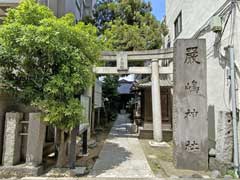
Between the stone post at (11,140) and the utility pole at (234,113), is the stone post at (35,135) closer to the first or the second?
the stone post at (11,140)

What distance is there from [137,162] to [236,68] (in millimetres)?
4448

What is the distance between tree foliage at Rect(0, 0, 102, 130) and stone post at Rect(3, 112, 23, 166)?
617mm

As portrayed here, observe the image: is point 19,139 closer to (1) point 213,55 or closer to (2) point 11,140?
(2) point 11,140

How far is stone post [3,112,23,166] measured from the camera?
6.33m

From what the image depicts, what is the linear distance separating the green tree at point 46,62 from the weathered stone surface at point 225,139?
4.21 meters

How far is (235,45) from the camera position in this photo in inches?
290

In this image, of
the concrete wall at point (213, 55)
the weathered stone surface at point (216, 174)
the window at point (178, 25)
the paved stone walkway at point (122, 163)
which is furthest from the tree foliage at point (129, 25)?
the weathered stone surface at point (216, 174)

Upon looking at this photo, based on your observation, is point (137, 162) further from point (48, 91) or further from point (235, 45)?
point (235, 45)

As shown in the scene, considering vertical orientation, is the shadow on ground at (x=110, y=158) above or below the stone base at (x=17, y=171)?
below

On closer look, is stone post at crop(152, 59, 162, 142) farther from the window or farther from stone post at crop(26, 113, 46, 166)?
stone post at crop(26, 113, 46, 166)

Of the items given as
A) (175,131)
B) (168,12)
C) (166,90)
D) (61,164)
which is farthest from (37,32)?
(168,12)

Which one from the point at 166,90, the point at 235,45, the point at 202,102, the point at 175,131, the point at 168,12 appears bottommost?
the point at 175,131

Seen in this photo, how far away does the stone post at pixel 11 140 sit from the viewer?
633 centimetres

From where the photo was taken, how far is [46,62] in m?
6.46
